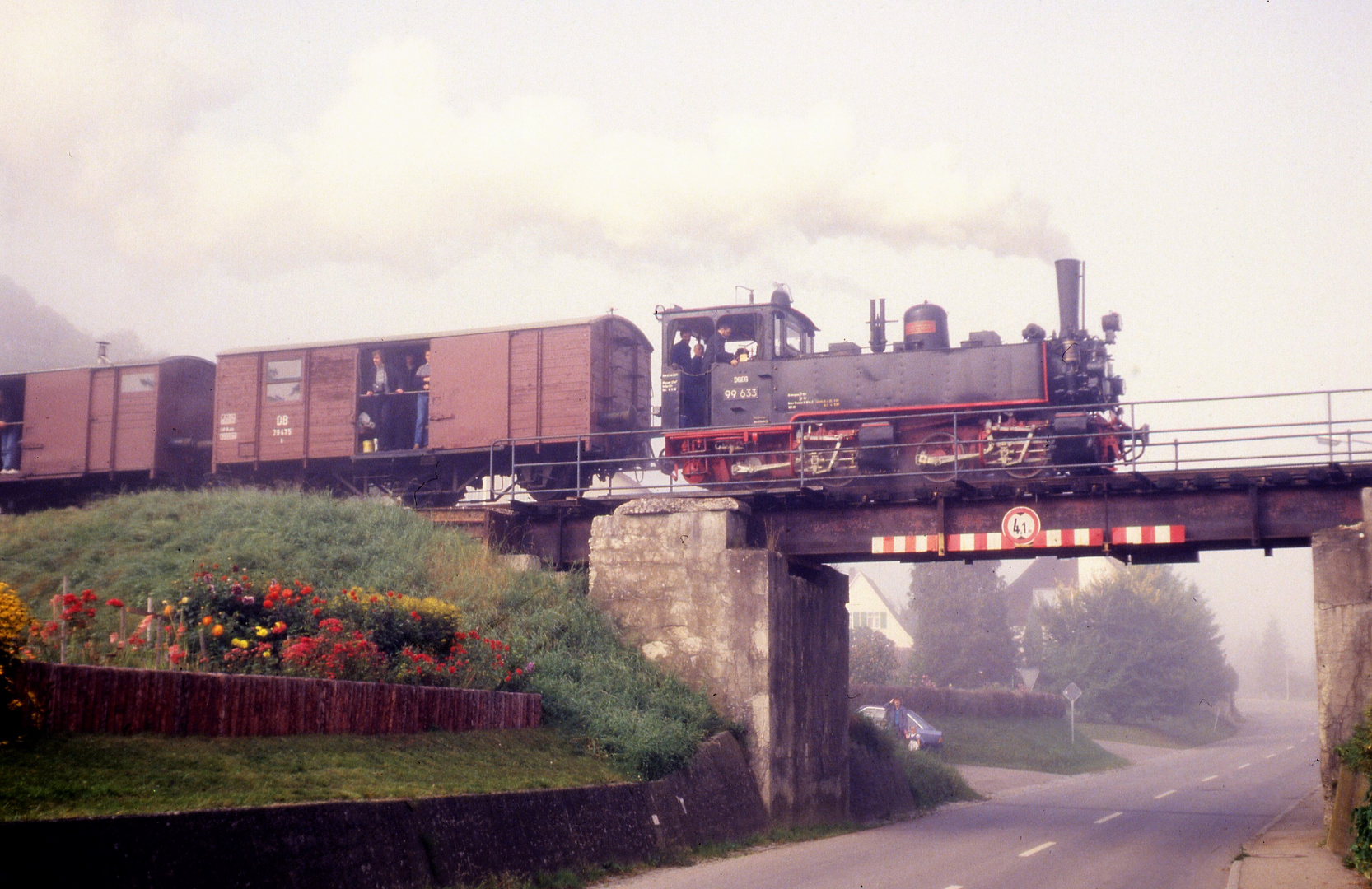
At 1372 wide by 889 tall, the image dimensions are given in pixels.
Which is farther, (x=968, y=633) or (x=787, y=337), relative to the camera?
(x=968, y=633)

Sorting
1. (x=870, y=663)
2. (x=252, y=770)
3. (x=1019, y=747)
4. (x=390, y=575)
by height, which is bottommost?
(x=1019, y=747)

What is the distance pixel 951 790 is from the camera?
25766 mm

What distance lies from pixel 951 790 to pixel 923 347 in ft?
34.7

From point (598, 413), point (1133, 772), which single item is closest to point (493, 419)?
point (598, 413)

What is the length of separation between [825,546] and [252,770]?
10.8 meters

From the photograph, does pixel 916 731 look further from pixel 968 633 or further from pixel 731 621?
pixel 968 633

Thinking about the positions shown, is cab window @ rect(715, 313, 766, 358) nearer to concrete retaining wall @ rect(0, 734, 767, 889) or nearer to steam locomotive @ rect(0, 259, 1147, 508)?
steam locomotive @ rect(0, 259, 1147, 508)

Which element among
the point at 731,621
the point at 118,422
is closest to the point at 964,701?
the point at 731,621

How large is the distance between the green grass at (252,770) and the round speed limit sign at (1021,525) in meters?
7.47

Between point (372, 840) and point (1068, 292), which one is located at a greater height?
point (1068, 292)

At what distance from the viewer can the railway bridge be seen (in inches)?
601

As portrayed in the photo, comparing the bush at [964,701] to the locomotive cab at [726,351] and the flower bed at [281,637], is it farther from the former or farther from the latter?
the flower bed at [281,637]

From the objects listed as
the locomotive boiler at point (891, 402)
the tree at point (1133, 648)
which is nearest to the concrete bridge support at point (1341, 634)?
the locomotive boiler at point (891, 402)

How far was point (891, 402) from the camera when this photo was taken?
21.2 metres
